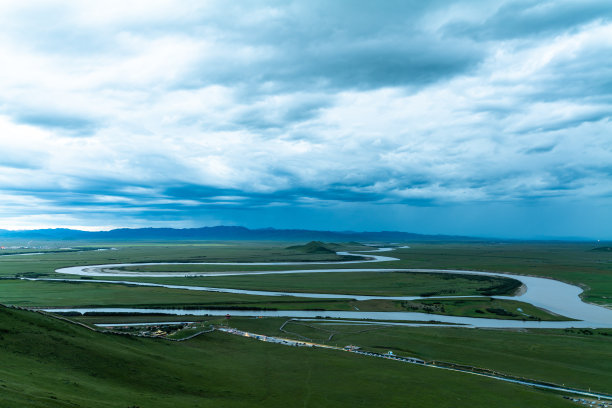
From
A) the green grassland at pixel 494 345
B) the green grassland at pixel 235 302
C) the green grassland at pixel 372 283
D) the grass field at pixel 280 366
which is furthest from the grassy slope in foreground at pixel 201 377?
the green grassland at pixel 372 283

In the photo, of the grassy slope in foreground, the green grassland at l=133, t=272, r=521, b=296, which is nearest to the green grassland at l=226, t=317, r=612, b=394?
the grassy slope in foreground

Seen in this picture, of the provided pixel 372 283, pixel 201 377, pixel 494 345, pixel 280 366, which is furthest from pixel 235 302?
pixel 494 345

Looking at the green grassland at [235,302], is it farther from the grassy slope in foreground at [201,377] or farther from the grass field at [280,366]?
the grassy slope in foreground at [201,377]

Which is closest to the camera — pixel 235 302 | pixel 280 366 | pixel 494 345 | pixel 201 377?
pixel 201 377

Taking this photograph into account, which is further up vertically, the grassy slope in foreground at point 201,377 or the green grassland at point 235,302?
the grassy slope in foreground at point 201,377

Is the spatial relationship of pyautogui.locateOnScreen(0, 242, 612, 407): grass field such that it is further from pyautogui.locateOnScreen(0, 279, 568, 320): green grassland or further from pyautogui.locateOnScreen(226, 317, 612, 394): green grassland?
pyautogui.locateOnScreen(0, 279, 568, 320): green grassland

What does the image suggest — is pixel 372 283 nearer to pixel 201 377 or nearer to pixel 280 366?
pixel 280 366

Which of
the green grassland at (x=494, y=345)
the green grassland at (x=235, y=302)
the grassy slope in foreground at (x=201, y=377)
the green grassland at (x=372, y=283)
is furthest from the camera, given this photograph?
the green grassland at (x=372, y=283)
